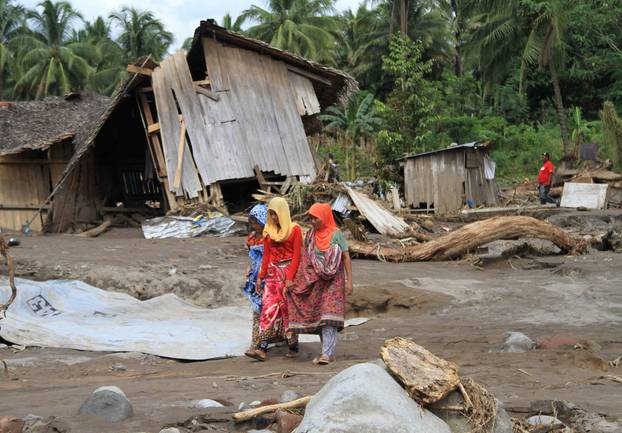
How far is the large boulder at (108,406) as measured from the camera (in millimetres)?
4223

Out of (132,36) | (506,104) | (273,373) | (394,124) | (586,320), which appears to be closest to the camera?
(273,373)

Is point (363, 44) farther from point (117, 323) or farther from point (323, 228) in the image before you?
point (323, 228)

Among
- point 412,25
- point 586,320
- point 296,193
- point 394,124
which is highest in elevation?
point 412,25

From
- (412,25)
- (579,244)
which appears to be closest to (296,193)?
(579,244)

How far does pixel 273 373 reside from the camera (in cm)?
601

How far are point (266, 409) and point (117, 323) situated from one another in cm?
474

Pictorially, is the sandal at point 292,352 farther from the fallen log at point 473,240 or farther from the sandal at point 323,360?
the fallen log at point 473,240

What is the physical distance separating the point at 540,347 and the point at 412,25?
35768 millimetres

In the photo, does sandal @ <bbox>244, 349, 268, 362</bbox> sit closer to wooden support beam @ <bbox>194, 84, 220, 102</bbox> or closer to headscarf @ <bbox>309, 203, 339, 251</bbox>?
headscarf @ <bbox>309, 203, 339, 251</bbox>

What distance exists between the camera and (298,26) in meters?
39.7

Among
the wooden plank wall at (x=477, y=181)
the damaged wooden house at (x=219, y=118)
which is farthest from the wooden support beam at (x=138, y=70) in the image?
the wooden plank wall at (x=477, y=181)

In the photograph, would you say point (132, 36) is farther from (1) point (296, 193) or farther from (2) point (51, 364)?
(2) point (51, 364)

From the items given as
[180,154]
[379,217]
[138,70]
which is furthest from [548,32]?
[138,70]

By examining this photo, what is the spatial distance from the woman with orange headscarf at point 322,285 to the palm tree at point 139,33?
38.9 m
